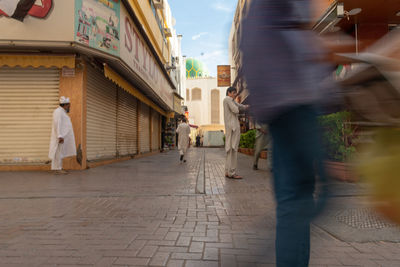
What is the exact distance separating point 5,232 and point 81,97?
5.41m

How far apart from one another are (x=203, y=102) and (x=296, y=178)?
49.1 metres

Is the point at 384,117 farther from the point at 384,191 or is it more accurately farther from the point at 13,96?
the point at 13,96

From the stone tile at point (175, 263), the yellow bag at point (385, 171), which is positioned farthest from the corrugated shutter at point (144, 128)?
the yellow bag at point (385, 171)

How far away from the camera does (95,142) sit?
863 cm

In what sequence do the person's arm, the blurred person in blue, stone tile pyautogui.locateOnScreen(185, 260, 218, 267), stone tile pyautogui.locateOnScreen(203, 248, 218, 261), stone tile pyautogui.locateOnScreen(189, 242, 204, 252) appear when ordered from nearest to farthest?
the blurred person in blue → stone tile pyautogui.locateOnScreen(185, 260, 218, 267) → stone tile pyautogui.locateOnScreen(203, 248, 218, 261) → stone tile pyautogui.locateOnScreen(189, 242, 204, 252) → the person's arm

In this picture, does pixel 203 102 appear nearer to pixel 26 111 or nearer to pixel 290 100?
pixel 26 111

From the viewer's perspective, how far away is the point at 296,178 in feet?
4.77

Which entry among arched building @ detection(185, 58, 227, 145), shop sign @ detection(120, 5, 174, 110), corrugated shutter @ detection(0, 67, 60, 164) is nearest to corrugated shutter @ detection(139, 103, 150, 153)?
shop sign @ detection(120, 5, 174, 110)

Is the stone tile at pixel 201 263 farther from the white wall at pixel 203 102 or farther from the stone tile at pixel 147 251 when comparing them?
the white wall at pixel 203 102

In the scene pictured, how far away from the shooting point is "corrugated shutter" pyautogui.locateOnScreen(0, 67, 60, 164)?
298 inches

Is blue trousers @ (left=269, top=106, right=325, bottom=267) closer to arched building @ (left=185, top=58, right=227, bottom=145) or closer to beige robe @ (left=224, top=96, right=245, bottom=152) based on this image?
beige robe @ (left=224, top=96, right=245, bottom=152)

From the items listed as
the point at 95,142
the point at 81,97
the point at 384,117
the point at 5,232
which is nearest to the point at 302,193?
the point at 384,117

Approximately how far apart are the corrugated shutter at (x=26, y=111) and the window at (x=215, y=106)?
1698 inches

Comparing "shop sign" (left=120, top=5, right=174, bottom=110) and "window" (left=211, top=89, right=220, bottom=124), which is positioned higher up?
"window" (left=211, top=89, right=220, bottom=124)
